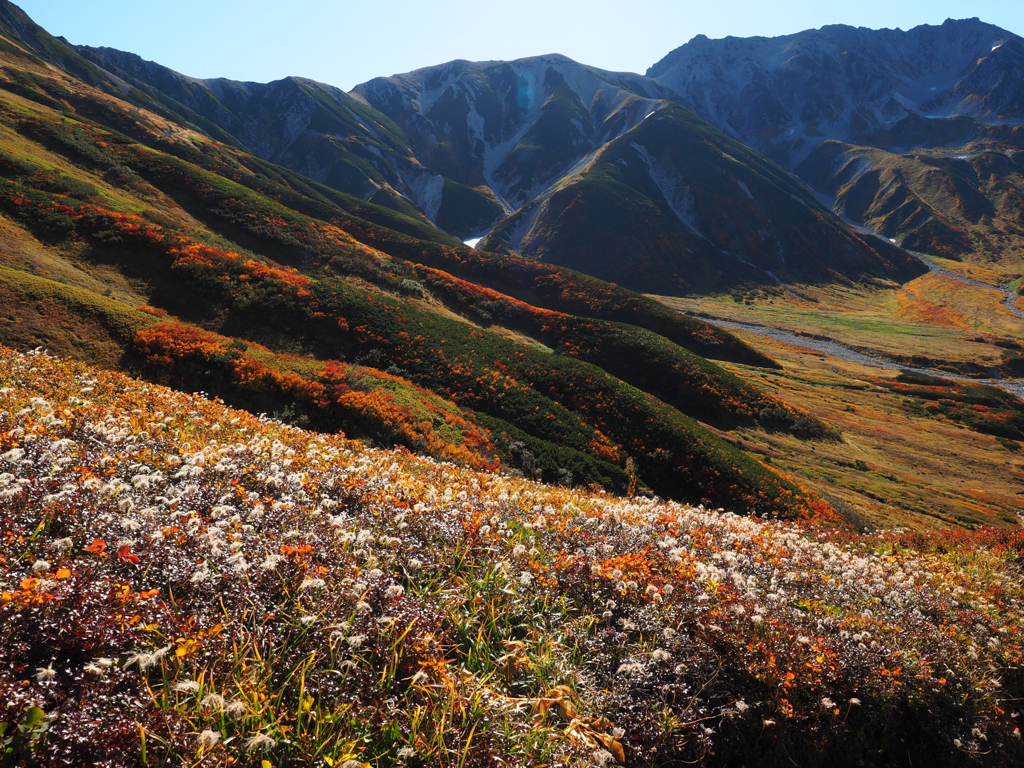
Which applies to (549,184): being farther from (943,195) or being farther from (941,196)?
(943,195)

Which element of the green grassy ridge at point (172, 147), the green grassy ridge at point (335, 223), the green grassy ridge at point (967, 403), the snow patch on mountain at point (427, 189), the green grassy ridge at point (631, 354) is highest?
the snow patch on mountain at point (427, 189)

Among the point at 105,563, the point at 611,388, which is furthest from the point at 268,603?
the point at 611,388

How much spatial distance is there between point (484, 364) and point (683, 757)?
22.4m

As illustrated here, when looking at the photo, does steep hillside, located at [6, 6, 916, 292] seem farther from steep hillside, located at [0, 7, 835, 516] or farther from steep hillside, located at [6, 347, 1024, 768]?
steep hillside, located at [6, 347, 1024, 768]

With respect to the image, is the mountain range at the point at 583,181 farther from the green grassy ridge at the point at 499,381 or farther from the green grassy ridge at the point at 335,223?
the green grassy ridge at the point at 499,381

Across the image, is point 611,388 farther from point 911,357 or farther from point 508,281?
point 911,357

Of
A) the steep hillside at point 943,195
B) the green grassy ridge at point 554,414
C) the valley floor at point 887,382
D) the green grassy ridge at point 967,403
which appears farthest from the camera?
the steep hillside at point 943,195

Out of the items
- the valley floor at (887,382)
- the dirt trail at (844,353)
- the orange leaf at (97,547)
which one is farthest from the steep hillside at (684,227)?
the orange leaf at (97,547)

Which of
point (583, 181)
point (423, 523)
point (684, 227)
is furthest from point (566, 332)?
point (583, 181)

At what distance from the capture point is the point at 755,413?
107ft

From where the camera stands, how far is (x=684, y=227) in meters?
127

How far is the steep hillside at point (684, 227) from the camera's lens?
11369 centimetres

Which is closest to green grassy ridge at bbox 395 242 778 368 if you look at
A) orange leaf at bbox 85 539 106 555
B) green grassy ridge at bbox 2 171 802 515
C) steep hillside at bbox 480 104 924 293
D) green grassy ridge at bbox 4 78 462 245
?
green grassy ridge at bbox 4 78 462 245

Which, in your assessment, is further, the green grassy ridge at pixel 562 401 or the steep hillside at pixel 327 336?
the green grassy ridge at pixel 562 401
